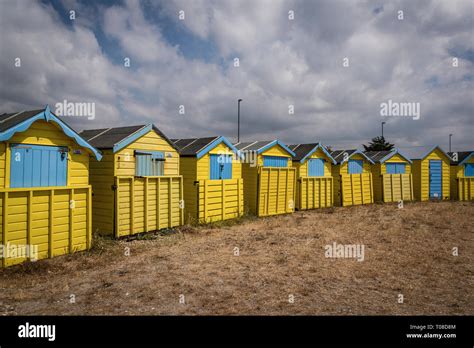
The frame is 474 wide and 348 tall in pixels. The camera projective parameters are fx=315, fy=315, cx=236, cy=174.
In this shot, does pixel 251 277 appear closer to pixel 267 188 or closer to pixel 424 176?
pixel 267 188

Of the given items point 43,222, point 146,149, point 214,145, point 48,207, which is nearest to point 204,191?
point 214,145

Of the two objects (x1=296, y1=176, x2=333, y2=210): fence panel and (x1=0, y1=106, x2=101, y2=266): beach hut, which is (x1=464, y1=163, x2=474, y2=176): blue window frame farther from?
(x1=0, y1=106, x2=101, y2=266): beach hut

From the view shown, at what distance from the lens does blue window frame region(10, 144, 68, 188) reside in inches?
289

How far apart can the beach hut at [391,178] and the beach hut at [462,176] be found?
4167mm

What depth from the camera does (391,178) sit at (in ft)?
72.4

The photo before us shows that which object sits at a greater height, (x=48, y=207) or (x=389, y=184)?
(x=389, y=184)

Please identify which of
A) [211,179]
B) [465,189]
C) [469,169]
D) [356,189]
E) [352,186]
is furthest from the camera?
[469,169]

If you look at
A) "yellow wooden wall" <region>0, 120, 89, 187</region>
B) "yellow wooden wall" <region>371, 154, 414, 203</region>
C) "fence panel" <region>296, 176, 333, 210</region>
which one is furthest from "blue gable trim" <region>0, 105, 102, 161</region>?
"yellow wooden wall" <region>371, 154, 414, 203</region>

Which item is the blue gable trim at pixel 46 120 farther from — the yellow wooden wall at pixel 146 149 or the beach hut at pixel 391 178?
the beach hut at pixel 391 178

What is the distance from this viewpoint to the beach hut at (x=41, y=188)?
280 inches

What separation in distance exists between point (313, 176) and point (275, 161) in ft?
11.6

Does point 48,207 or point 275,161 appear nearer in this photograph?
point 48,207

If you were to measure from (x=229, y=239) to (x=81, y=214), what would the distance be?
4.60 meters
